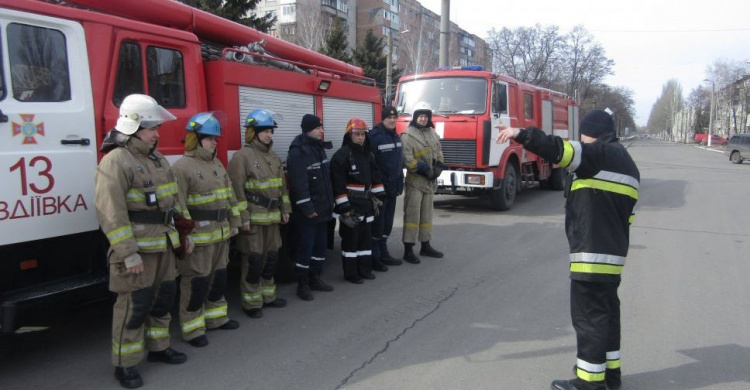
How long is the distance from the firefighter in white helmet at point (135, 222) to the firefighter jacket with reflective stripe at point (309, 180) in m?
1.46

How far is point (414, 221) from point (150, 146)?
3764 millimetres

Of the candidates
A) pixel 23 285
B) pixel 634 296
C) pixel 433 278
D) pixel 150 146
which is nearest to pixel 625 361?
pixel 634 296

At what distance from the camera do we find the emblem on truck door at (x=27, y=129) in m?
3.21

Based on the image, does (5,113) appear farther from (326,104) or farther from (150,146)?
(326,104)

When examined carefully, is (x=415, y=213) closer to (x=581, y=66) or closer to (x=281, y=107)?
(x=281, y=107)

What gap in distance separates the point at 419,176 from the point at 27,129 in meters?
4.34

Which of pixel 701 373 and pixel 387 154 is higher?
pixel 387 154

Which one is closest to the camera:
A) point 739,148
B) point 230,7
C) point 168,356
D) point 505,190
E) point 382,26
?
point 168,356

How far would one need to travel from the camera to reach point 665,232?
872 centimetres

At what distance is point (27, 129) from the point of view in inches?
128

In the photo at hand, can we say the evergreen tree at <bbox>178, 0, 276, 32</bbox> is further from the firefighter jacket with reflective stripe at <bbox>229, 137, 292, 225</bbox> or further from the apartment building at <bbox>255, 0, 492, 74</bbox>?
the apartment building at <bbox>255, 0, 492, 74</bbox>

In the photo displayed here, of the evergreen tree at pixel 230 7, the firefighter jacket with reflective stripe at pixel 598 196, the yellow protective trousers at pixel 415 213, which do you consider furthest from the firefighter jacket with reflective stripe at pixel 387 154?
the evergreen tree at pixel 230 7

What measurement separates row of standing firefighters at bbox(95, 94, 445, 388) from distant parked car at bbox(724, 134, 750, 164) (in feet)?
94.6

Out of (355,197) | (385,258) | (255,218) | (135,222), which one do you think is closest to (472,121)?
(385,258)
